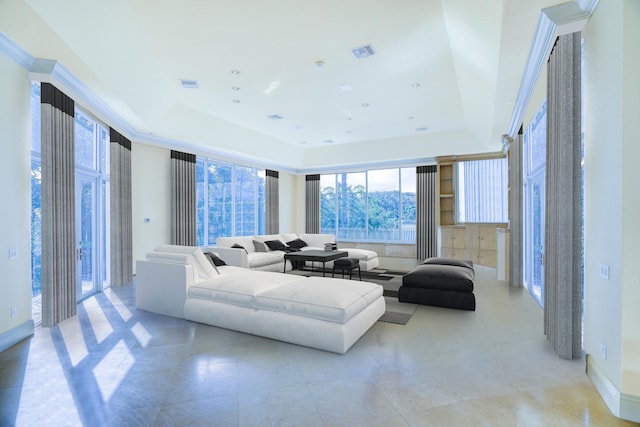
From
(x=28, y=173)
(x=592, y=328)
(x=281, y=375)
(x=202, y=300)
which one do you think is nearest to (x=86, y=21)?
(x=28, y=173)

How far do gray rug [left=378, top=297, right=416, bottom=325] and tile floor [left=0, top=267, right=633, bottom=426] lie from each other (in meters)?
0.20

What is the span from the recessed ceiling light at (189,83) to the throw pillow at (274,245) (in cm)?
404

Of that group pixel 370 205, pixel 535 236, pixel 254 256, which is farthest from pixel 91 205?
pixel 370 205

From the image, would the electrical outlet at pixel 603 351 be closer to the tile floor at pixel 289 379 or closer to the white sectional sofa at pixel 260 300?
the tile floor at pixel 289 379

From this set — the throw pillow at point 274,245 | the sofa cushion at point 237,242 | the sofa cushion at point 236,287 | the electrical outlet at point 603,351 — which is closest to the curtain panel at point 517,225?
the electrical outlet at point 603,351

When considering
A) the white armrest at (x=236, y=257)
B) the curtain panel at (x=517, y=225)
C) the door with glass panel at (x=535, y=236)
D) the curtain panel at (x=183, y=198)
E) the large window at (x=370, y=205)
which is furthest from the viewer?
the large window at (x=370, y=205)

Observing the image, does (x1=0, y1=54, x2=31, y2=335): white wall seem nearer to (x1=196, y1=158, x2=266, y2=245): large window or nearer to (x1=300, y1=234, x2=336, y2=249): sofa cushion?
(x1=196, y1=158, x2=266, y2=245): large window

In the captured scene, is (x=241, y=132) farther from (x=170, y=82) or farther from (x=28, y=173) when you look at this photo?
(x=28, y=173)

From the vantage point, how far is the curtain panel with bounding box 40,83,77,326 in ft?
13.0

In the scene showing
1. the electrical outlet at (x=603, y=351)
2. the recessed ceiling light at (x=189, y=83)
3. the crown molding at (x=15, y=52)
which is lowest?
the electrical outlet at (x=603, y=351)

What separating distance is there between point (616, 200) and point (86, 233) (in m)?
6.84

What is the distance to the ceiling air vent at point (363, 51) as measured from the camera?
4398mm

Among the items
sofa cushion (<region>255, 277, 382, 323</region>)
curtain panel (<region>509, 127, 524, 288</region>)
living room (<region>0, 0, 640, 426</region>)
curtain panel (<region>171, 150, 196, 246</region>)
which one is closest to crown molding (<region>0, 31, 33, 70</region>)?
living room (<region>0, 0, 640, 426</region>)

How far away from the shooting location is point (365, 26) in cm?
392
